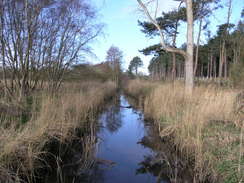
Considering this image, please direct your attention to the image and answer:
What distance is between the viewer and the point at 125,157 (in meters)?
3.45

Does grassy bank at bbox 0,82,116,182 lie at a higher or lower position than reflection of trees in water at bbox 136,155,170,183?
higher

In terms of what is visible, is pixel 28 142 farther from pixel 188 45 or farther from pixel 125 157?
pixel 188 45

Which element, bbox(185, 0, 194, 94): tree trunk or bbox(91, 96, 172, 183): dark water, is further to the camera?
bbox(185, 0, 194, 94): tree trunk

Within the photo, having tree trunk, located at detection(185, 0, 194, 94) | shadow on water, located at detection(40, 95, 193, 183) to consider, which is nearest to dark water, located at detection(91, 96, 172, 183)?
shadow on water, located at detection(40, 95, 193, 183)

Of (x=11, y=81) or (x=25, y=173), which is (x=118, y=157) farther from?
(x=11, y=81)

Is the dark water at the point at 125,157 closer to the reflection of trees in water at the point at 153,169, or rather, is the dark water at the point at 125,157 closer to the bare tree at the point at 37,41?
the reflection of trees in water at the point at 153,169

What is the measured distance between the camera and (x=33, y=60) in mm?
5066

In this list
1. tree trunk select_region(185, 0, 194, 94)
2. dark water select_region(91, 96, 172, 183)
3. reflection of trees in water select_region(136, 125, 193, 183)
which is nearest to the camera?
reflection of trees in water select_region(136, 125, 193, 183)

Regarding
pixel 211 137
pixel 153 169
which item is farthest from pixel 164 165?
pixel 211 137

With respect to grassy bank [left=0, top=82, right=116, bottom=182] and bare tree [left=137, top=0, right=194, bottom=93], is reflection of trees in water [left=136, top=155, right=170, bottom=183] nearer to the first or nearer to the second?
grassy bank [left=0, top=82, right=116, bottom=182]

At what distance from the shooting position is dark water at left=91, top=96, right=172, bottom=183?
8.91 feet

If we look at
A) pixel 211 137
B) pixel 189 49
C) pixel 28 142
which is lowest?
pixel 211 137

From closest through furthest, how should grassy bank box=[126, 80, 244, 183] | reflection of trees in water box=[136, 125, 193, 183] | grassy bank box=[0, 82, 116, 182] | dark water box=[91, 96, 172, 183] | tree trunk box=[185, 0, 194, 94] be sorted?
grassy bank box=[0, 82, 116, 182], grassy bank box=[126, 80, 244, 183], reflection of trees in water box=[136, 125, 193, 183], dark water box=[91, 96, 172, 183], tree trunk box=[185, 0, 194, 94]

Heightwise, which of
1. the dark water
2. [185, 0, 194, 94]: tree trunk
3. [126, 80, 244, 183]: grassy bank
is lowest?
the dark water
